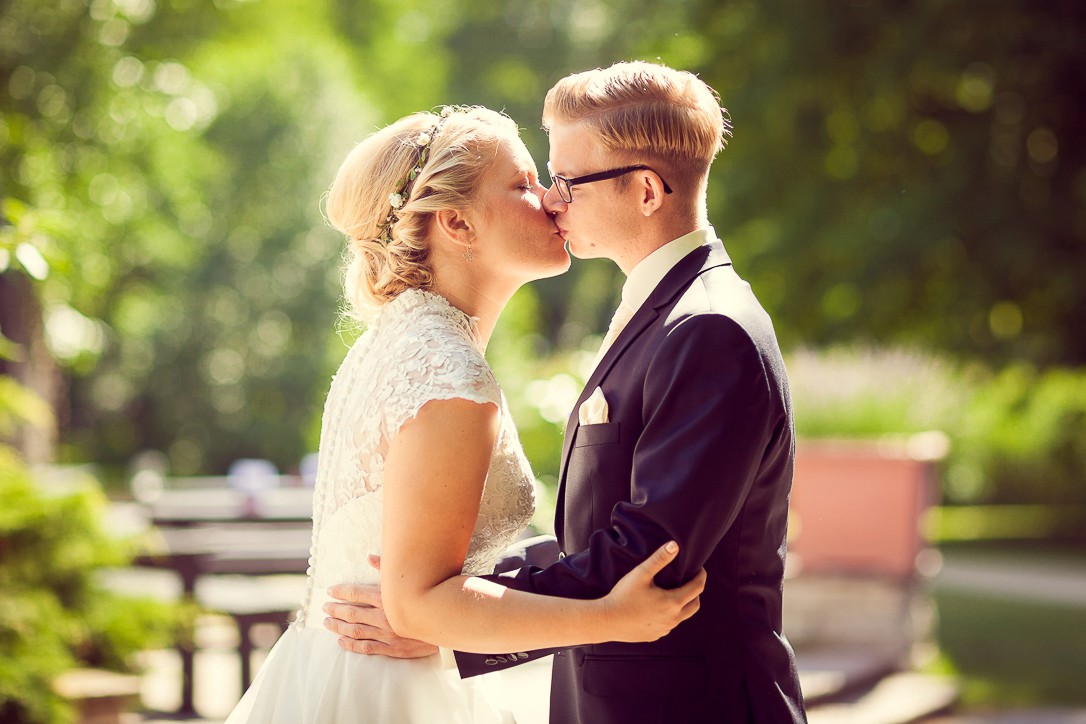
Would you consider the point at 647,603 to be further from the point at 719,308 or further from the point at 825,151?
the point at 825,151

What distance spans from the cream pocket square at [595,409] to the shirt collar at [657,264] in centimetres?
23

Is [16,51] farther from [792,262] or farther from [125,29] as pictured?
[792,262]

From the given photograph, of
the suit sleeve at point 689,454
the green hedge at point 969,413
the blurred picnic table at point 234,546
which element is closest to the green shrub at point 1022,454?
the green hedge at point 969,413

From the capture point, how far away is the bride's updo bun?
2.67m

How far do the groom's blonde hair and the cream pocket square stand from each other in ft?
1.51

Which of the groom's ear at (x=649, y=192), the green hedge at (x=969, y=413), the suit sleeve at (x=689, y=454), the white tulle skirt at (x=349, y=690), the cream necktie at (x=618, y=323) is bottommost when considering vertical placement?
the white tulle skirt at (x=349, y=690)

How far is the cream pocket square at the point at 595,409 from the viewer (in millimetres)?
2389

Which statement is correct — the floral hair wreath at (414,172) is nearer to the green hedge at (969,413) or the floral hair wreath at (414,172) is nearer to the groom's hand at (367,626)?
the groom's hand at (367,626)

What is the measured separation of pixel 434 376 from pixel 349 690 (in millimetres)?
696

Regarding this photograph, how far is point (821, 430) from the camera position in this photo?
10188mm

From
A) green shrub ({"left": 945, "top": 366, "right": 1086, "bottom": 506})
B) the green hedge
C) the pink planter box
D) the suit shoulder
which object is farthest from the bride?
green shrub ({"left": 945, "top": 366, "right": 1086, "bottom": 506})

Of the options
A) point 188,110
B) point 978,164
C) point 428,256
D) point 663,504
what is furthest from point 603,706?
point 188,110

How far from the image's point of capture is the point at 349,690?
261 cm

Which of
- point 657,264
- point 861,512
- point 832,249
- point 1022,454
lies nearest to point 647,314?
point 657,264
